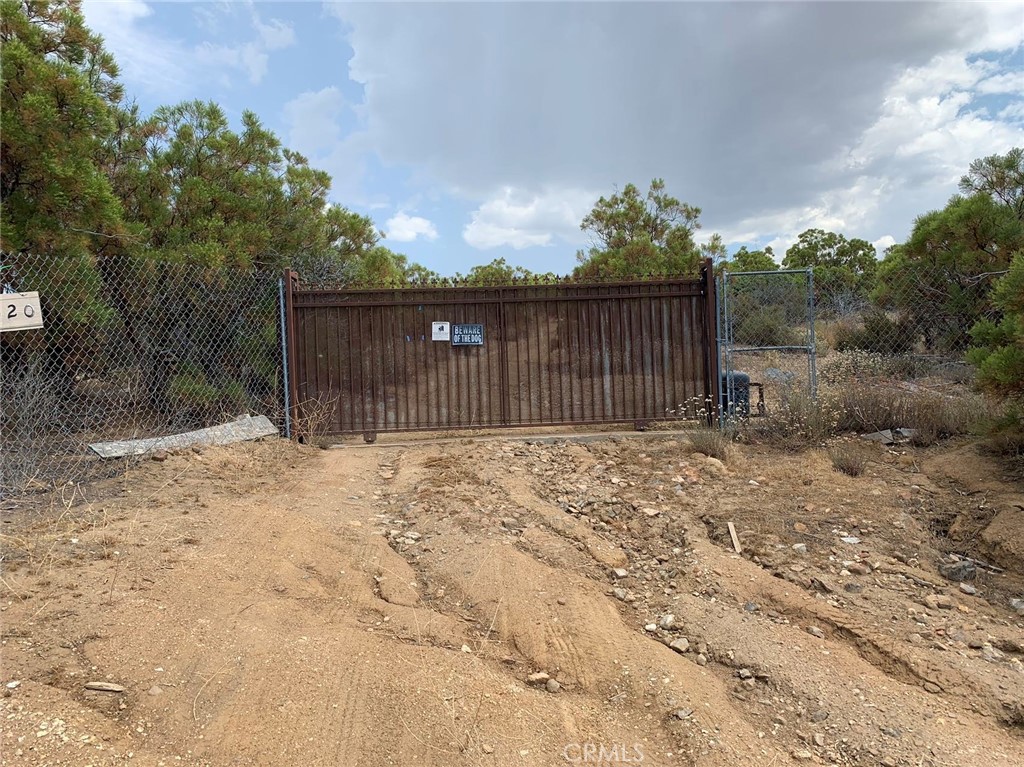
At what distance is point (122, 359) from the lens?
7.14 metres

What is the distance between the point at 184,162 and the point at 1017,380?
944 centimetres

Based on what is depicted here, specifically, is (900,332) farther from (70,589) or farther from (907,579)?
(70,589)

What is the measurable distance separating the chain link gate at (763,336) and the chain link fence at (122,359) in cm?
560

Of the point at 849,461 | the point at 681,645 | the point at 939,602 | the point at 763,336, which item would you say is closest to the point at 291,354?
the point at 681,645

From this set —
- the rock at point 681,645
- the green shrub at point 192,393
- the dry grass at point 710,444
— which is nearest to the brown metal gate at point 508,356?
the green shrub at point 192,393

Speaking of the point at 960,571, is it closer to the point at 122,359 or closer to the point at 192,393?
the point at 192,393

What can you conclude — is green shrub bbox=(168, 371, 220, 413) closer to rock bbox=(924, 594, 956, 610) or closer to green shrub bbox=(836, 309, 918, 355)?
rock bbox=(924, 594, 956, 610)

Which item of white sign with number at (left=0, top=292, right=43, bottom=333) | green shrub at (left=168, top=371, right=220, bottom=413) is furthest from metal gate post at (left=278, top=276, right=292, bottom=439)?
white sign with number at (left=0, top=292, right=43, bottom=333)

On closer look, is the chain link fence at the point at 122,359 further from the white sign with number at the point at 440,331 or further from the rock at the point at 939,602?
the rock at the point at 939,602

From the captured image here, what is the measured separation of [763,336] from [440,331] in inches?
220

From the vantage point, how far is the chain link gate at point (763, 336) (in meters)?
7.57

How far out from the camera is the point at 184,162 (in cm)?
841

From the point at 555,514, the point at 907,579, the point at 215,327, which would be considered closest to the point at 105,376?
the point at 215,327

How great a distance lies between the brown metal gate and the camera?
8.01m
